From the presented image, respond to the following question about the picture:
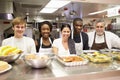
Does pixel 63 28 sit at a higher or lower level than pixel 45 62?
higher

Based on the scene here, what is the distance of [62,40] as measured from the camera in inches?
69.0

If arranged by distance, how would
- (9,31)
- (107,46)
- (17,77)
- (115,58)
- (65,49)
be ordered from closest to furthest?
(17,77), (115,58), (65,49), (107,46), (9,31)

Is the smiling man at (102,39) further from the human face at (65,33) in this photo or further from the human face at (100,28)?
the human face at (65,33)

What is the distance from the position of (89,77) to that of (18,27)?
91 centimetres

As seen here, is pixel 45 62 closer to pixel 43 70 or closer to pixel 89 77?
pixel 43 70

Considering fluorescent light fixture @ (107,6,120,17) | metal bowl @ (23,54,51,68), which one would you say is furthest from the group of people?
fluorescent light fixture @ (107,6,120,17)

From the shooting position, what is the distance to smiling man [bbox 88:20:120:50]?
2137 millimetres

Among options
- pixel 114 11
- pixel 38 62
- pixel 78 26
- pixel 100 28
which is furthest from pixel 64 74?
pixel 114 11

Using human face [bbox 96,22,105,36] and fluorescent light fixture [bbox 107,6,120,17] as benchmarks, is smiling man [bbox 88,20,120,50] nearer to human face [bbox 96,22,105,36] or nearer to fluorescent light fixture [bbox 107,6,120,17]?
human face [bbox 96,22,105,36]

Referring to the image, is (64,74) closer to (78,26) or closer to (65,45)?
(65,45)

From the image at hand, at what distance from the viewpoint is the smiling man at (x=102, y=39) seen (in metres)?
2.14

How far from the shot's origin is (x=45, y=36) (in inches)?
78.0

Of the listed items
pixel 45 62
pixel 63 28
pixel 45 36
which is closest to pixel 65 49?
pixel 63 28

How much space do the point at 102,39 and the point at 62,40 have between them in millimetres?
763
